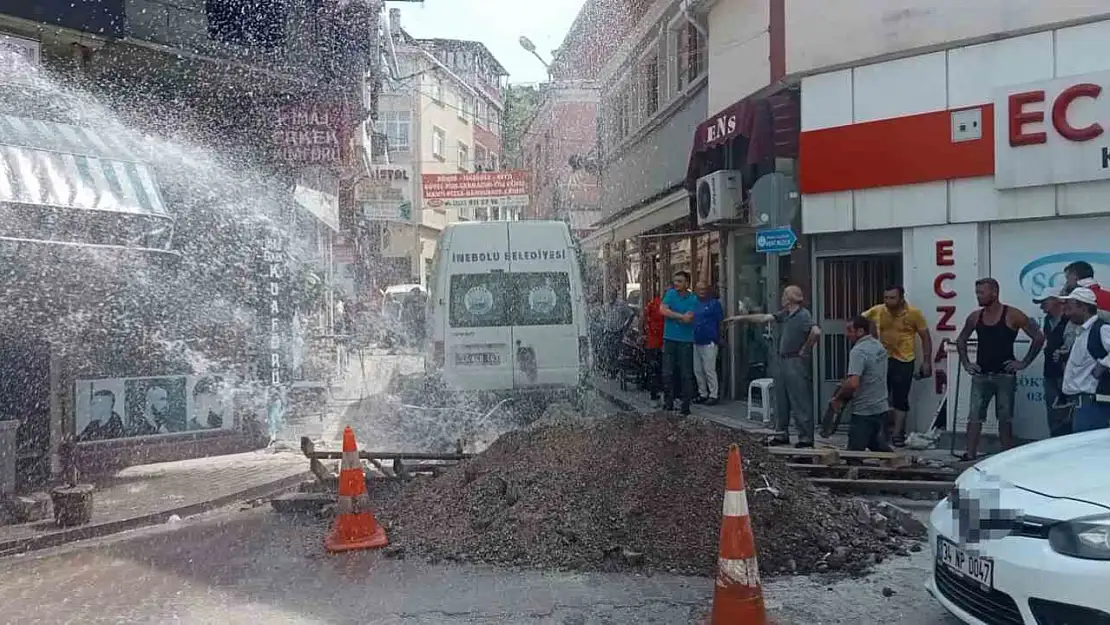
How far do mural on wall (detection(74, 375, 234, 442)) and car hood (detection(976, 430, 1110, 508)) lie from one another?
23.8 feet

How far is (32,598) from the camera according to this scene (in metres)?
5.46

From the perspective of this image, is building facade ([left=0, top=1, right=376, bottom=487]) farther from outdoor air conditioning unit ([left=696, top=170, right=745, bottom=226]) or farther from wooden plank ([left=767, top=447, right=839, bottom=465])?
wooden plank ([left=767, top=447, right=839, bottom=465])

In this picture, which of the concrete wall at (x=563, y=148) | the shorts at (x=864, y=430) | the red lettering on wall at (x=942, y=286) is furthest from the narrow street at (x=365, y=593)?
the concrete wall at (x=563, y=148)

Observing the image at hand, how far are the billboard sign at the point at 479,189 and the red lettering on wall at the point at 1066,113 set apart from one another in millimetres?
21350

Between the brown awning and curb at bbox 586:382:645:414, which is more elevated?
the brown awning

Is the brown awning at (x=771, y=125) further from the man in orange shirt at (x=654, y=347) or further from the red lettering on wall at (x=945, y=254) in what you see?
the man in orange shirt at (x=654, y=347)

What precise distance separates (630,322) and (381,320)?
46.0 ft

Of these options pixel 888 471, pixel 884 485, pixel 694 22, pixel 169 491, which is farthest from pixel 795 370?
pixel 694 22

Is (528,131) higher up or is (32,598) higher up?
(528,131)

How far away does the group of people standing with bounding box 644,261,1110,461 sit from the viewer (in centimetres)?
720

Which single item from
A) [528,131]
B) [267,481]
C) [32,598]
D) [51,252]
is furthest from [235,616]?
[528,131]

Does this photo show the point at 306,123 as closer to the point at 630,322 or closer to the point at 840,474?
the point at 630,322

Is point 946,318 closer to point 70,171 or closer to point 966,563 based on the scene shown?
point 966,563

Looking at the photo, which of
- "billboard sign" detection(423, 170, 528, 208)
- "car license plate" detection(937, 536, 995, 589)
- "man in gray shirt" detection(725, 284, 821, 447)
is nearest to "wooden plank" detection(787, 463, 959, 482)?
"man in gray shirt" detection(725, 284, 821, 447)
